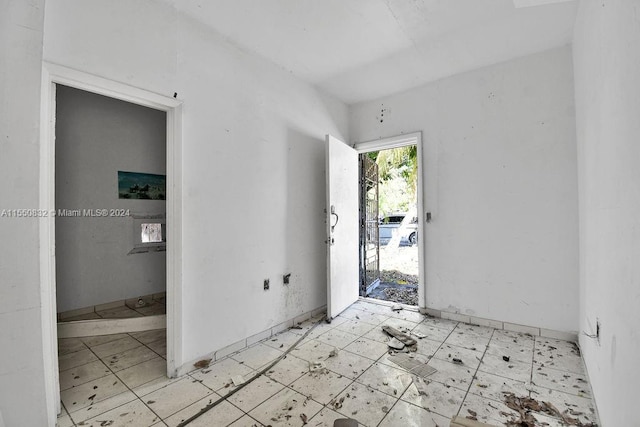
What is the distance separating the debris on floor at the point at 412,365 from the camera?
2061mm

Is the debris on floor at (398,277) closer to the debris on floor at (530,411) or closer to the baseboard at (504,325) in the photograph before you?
the baseboard at (504,325)

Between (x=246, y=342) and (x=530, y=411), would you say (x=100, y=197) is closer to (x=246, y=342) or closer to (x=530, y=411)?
(x=246, y=342)

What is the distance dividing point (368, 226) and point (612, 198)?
3134 millimetres

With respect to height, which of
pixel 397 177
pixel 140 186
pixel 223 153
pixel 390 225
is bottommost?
pixel 390 225

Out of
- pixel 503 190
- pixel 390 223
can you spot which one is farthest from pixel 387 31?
pixel 390 223

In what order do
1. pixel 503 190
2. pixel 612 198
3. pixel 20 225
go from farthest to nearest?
pixel 503 190 < pixel 20 225 < pixel 612 198

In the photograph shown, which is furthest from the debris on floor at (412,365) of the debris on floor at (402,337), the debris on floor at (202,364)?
the debris on floor at (202,364)

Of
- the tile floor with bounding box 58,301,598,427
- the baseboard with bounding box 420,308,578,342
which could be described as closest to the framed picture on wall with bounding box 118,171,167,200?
the tile floor with bounding box 58,301,598,427

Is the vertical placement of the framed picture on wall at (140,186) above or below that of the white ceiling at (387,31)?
below

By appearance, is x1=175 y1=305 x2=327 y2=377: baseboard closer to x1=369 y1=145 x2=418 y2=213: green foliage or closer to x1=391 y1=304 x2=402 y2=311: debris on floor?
x1=391 y1=304 x2=402 y2=311: debris on floor

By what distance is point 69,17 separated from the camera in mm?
1591

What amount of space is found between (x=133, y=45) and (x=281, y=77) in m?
1.38

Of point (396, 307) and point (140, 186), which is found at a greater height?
point (140, 186)

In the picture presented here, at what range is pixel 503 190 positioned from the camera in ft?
9.18
